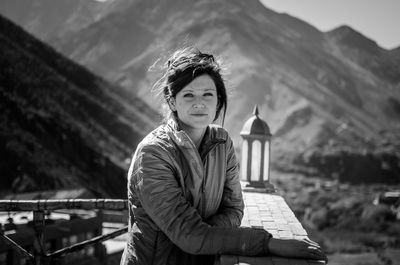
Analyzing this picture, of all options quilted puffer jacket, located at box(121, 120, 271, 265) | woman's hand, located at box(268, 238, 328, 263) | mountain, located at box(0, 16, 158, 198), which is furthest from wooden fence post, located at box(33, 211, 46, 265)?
mountain, located at box(0, 16, 158, 198)

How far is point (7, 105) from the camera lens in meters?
25.6

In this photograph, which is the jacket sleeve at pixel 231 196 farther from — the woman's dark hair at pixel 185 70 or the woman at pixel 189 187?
the woman's dark hair at pixel 185 70

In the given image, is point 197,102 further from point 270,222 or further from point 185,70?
point 270,222

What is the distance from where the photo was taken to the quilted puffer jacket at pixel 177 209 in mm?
1707

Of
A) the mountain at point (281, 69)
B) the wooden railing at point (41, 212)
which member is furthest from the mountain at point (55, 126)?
the mountain at point (281, 69)

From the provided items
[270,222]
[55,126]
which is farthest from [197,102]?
[55,126]

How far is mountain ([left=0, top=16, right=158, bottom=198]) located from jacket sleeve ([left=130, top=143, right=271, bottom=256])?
17.4m

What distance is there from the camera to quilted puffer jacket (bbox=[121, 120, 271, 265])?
1.71 m

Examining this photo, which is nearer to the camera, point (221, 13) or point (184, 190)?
point (184, 190)

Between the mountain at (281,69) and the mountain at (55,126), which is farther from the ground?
the mountain at (281,69)

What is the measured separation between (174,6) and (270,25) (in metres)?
37.9

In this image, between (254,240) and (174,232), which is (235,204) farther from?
(174,232)

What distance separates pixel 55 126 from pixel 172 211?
28.0m

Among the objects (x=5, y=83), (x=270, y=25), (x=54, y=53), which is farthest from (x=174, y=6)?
(x=5, y=83)
